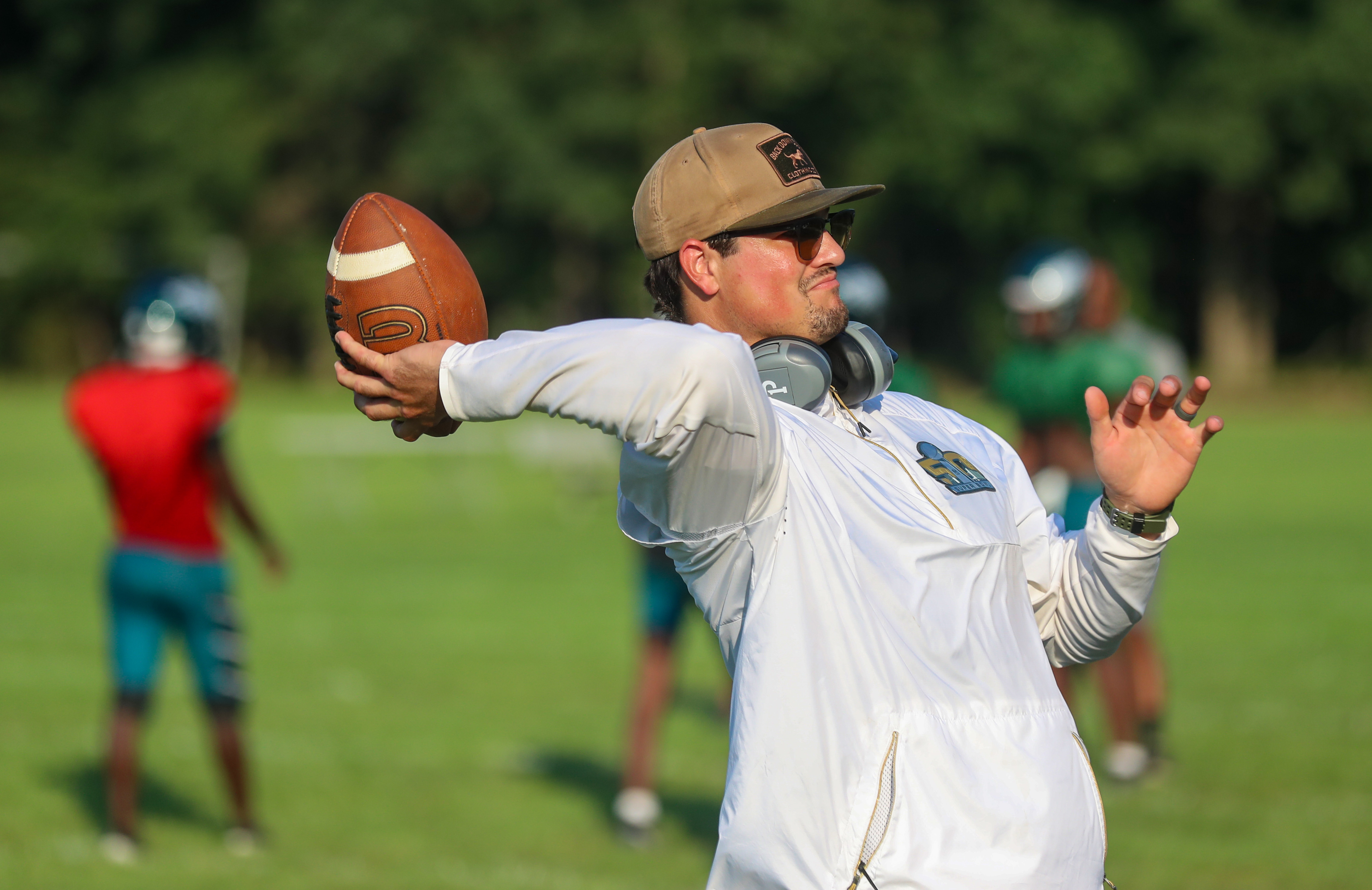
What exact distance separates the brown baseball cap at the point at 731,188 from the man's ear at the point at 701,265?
14mm

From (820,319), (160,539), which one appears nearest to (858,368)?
(820,319)

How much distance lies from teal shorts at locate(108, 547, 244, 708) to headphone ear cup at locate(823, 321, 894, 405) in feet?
15.2

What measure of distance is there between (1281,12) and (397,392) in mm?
43098

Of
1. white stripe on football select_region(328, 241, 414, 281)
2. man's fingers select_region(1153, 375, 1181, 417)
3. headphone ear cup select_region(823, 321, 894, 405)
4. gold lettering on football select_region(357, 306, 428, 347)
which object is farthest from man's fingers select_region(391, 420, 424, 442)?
man's fingers select_region(1153, 375, 1181, 417)

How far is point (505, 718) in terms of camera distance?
924 centimetres

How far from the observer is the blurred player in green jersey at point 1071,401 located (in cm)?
747

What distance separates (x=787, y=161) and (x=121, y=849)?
5161mm

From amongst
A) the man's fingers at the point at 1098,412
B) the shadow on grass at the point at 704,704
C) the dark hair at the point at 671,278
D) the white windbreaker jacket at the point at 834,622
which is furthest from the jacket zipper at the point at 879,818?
the shadow on grass at the point at 704,704

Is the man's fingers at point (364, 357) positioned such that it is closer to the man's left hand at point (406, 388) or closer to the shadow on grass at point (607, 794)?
the man's left hand at point (406, 388)

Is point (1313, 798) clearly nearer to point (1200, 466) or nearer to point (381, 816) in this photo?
point (381, 816)

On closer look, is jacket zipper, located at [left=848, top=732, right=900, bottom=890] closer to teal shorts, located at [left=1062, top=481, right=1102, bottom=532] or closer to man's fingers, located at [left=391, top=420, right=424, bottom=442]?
man's fingers, located at [left=391, top=420, right=424, bottom=442]

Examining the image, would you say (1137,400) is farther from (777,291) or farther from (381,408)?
(381,408)

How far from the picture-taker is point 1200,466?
23641mm

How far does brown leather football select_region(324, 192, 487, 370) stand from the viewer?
2609mm
